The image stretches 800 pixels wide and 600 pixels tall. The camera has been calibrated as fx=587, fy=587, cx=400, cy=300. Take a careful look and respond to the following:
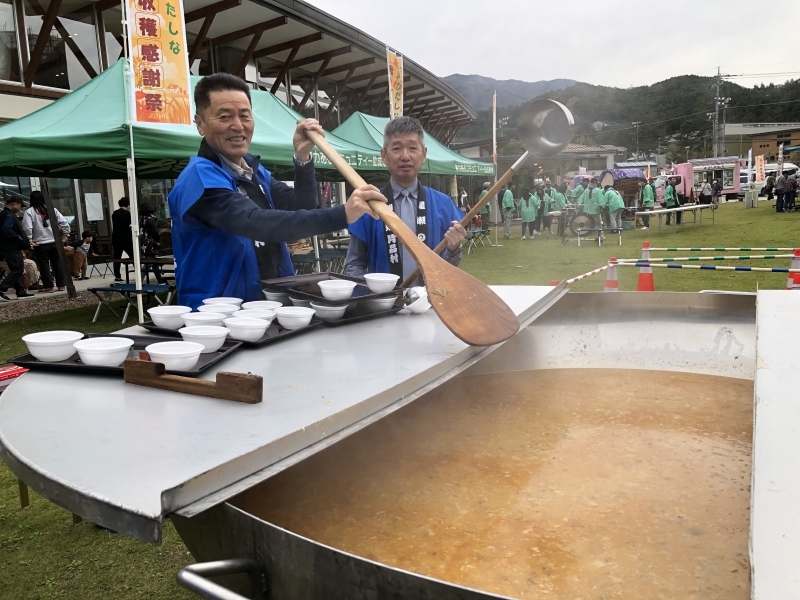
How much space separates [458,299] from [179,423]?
82cm

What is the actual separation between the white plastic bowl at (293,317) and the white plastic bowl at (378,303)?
29 centimetres

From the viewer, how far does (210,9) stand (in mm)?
9625

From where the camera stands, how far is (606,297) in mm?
2592

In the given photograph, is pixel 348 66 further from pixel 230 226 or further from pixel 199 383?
pixel 199 383

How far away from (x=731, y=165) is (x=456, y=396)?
4354 centimetres

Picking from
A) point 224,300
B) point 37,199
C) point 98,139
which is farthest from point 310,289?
point 37,199

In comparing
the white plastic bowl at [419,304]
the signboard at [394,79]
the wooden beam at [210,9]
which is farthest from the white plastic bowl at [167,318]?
the wooden beam at [210,9]

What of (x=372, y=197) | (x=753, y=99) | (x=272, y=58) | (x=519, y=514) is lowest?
(x=519, y=514)

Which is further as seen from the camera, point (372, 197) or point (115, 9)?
point (115, 9)

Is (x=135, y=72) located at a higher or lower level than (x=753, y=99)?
lower

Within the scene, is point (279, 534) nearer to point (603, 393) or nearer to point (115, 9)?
point (603, 393)

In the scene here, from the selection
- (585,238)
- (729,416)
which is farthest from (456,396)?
(585,238)

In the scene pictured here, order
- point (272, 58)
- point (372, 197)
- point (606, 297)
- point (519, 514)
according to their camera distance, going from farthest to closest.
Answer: point (272, 58) < point (606, 297) < point (372, 197) < point (519, 514)

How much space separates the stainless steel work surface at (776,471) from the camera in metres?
0.69
